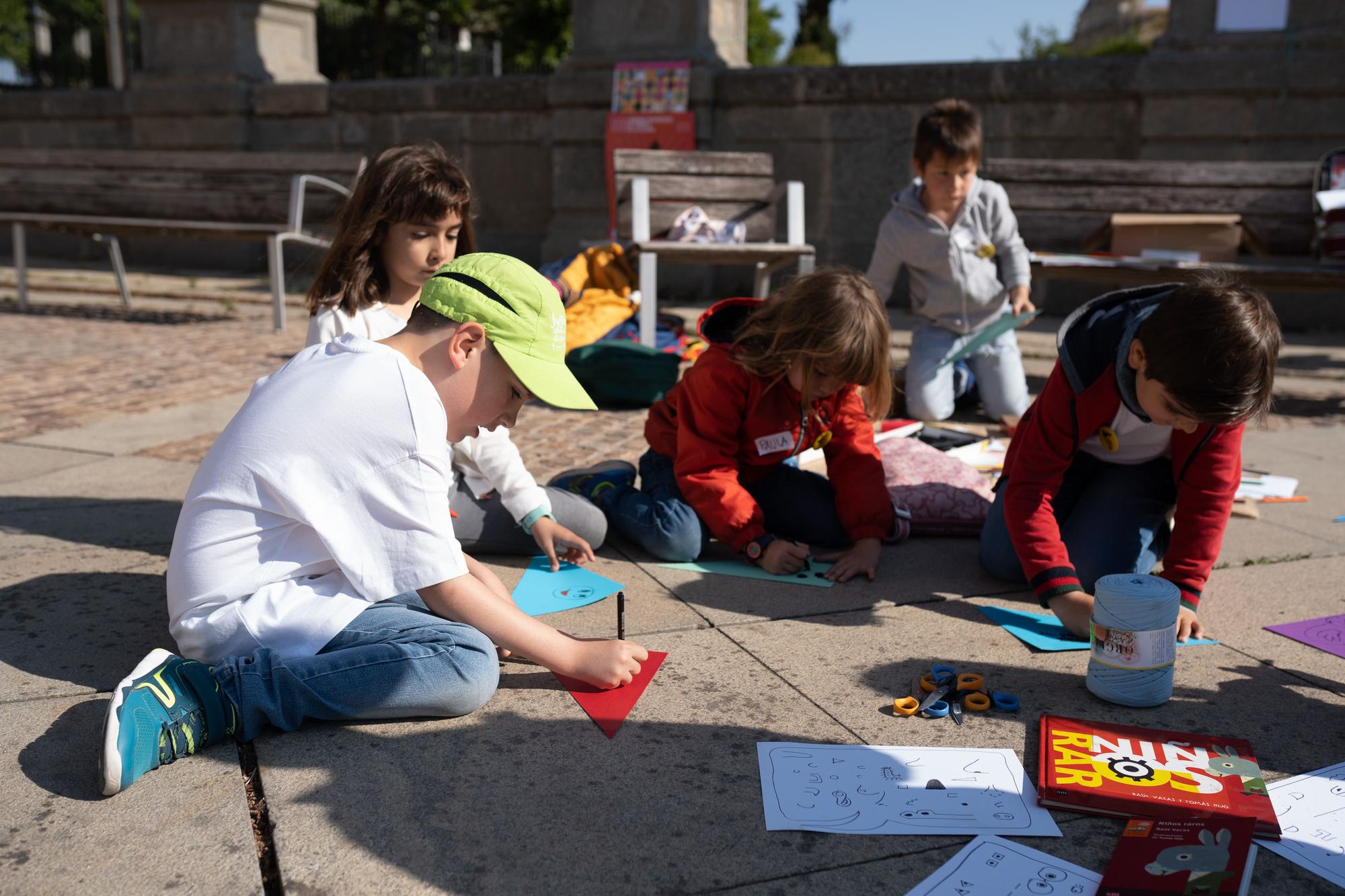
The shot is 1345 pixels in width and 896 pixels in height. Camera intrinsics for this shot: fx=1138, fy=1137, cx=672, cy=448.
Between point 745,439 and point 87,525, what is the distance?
1.96 m

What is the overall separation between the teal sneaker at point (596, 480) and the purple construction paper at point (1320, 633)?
1.82 meters

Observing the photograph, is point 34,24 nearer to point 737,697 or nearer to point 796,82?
point 796,82

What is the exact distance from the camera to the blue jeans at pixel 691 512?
319 centimetres

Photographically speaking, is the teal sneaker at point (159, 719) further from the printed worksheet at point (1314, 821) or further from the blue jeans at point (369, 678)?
the printed worksheet at point (1314, 821)

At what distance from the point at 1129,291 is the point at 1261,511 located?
1404 mm

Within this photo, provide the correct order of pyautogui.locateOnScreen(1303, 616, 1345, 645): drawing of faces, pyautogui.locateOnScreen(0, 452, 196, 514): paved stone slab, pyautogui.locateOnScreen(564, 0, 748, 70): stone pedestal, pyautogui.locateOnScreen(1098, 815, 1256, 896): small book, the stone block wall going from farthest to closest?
pyautogui.locateOnScreen(564, 0, 748, 70): stone pedestal → the stone block wall → pyautogui.locateOnScreen(0, 452, 196, 514): paved stone slab → pyautogui.locateOnScreen(1303, 616, 1345, 645): drawing of faces → pyautogui.locateOnScreen(1098, 815, 1256, 896): small book

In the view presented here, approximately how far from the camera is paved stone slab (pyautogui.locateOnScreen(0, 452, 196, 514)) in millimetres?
3648

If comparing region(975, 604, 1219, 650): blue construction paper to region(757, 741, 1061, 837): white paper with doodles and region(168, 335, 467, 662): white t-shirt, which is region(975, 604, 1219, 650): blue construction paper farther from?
region(168, 335, 467, 662): white t-shirt

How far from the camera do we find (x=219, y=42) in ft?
35.2

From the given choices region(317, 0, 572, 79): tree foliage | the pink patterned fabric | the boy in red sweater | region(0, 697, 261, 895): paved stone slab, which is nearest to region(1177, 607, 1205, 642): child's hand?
the boy in red sweater

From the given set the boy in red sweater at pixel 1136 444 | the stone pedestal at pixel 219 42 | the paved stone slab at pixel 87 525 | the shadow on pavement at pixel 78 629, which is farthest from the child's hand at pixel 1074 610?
the stone pedestal at pixel 219 42

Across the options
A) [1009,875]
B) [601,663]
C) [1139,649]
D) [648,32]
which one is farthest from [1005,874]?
[648,32]

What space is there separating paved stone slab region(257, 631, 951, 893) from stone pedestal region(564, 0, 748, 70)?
7451 mm

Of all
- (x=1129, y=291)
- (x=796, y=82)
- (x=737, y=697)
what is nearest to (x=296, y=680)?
(x=737, y=697)
